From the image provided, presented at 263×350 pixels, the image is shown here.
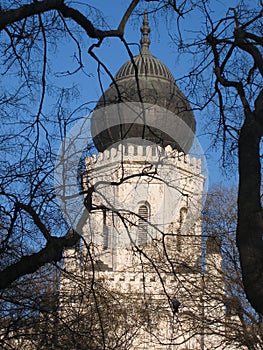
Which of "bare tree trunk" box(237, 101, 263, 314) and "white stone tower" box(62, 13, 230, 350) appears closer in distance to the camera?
"bare tree trunk" box(237, 101, 263, 314)

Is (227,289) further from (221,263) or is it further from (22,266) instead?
(22,266)

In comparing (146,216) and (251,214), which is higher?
(146,216)

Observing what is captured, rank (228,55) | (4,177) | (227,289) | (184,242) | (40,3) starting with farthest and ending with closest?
(184,242) < (227,289) < (4,177) < (228,55) < (40,3)

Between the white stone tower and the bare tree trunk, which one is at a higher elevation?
the white stone tower

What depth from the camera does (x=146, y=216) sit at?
33.7 meters

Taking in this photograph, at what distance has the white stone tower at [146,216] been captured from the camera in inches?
328

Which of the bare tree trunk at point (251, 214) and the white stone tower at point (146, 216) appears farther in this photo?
the white stone tower at point (146, 216)

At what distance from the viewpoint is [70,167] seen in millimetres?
A: 8641

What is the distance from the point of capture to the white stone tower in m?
8.34

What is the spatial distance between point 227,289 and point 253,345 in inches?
118

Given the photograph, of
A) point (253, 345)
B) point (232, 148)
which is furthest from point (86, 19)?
point (253, 345)

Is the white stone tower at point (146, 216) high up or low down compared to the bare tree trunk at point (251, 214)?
up

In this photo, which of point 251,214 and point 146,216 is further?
point 146,216

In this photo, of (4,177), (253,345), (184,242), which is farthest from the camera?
(184,242)
